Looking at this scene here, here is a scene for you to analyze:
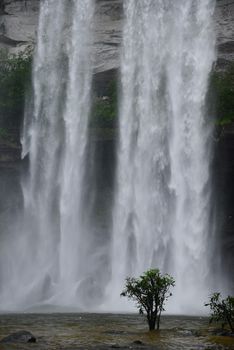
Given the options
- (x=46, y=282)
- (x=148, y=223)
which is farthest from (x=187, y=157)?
(x=46, y=282)

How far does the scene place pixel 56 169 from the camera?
37.5 meters

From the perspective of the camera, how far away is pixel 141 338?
47.5ft

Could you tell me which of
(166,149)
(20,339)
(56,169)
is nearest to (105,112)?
(56,169)

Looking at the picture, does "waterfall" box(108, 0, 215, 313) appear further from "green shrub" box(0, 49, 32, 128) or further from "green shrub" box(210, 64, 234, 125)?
"green shrub" box(0, 49, 32, 128)

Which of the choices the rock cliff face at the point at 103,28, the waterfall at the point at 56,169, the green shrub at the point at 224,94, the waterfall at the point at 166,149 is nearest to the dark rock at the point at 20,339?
the waterfall at the point at 166,149

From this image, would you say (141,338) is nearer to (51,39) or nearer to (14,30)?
(51,39)

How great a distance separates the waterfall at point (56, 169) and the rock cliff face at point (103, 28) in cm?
119

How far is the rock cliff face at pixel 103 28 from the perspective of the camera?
133ft

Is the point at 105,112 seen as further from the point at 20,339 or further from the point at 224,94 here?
the point at 20,339

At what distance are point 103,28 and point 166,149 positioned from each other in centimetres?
1472

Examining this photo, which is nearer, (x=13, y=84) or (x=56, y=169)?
(x=56, y=169)

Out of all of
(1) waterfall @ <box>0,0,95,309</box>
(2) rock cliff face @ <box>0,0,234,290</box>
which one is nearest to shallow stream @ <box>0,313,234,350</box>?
(1) waterfall @ <box>0,0,95,309</box>

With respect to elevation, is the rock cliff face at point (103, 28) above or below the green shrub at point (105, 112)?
above

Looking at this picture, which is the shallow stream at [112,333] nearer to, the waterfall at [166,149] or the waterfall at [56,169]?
the waterfall at [166,149]
